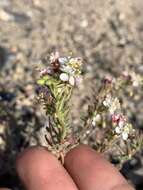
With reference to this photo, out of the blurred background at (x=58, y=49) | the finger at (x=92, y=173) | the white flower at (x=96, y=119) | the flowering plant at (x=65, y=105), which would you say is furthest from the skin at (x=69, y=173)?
the blurred background at (x=58, y=49)

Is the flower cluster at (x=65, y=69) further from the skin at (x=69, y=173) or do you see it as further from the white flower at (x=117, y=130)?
the white flower at (x=117, y=130)

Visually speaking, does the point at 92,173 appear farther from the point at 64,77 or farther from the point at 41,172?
the point at 64,77

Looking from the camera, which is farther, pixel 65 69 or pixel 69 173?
pixel 69 173

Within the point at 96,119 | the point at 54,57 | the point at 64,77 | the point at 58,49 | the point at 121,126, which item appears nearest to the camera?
the point at 64,77

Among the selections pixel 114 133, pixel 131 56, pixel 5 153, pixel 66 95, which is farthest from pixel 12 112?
pixel 66 95

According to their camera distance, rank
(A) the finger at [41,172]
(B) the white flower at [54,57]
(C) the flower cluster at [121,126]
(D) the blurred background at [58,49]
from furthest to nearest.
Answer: (D) the blurred background at [58,49] < (C) the flower cluster at [121,126] < (B) the white flower at [54,57] < (A) the finger at [41,172]

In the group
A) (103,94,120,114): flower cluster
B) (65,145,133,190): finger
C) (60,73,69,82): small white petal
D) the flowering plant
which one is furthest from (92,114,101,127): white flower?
(60,73,69,82): small white petal

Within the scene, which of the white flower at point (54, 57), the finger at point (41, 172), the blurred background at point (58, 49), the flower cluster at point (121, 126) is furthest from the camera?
the blurred background at point (58, 49)

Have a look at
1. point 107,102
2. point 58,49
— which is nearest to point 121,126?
point 107,102
